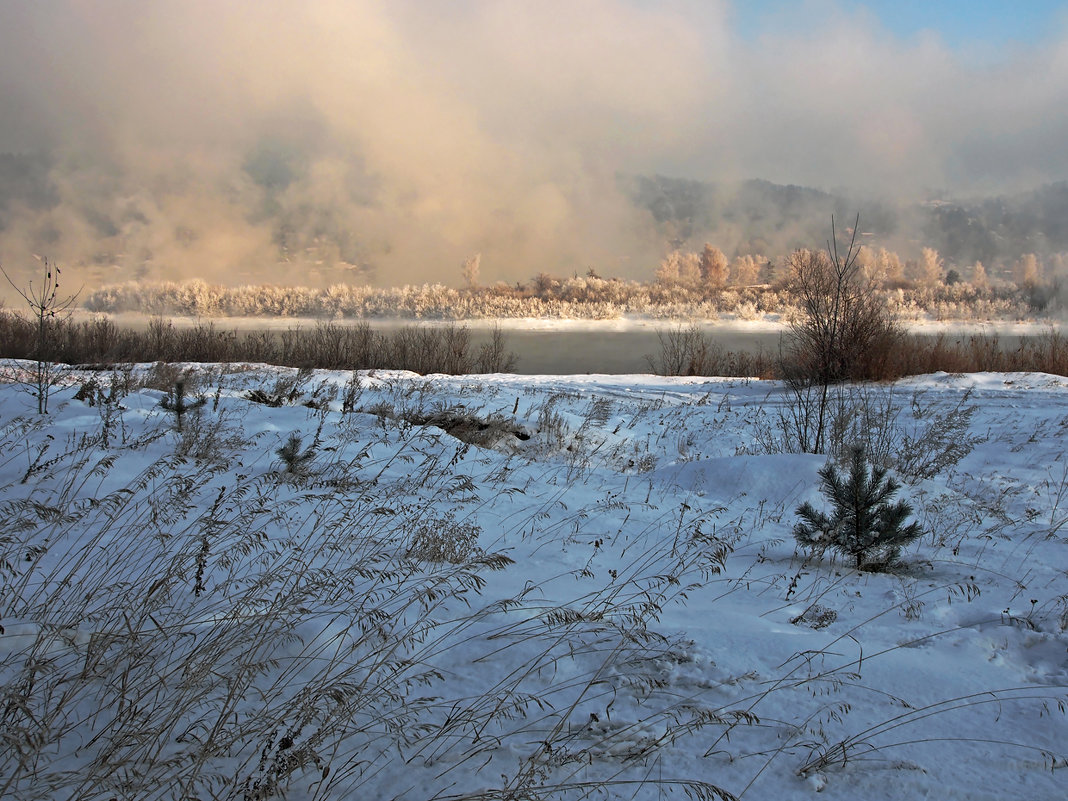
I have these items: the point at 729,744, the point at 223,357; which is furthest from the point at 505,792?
the point at 223,357

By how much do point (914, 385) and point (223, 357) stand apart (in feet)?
97.8

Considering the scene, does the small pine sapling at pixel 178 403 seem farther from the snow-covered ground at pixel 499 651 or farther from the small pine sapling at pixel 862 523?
the small pine sapling at pixel 862 523

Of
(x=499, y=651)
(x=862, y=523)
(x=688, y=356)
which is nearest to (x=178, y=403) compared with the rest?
(x=499, y=651)

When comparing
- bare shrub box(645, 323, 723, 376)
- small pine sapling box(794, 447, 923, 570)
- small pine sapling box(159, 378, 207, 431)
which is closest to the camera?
small pine sapling box(794, 447, 923, 570)

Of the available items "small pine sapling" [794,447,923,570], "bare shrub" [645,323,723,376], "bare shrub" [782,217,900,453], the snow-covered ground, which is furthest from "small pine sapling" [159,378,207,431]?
"bare shrub" [645,323,723,376]

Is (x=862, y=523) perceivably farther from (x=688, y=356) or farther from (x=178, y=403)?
(x=688, y=356)

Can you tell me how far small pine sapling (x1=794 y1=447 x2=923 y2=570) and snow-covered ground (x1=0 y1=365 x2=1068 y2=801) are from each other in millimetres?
163

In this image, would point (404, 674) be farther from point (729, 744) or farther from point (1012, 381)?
point (1012, 381)

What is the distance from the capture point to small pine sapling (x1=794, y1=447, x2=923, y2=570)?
12.7ft

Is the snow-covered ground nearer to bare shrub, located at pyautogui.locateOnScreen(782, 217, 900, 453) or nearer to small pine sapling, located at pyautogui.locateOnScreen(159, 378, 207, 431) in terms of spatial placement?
small pine sapling, located at pyautogui.locateOnScreen(159, 378, 207, 431)

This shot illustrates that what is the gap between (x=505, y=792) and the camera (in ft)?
5.28

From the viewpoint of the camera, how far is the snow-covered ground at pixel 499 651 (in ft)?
5.84

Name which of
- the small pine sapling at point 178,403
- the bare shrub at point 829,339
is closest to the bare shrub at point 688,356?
the bare shrub at point 829,339

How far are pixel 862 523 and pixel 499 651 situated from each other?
278cm
